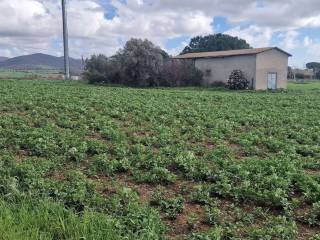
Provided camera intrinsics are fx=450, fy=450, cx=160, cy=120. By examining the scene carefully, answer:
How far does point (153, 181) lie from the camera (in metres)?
7.09

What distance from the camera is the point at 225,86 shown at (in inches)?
1799

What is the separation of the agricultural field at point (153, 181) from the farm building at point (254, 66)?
33478mm

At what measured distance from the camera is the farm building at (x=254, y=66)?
1764 inches

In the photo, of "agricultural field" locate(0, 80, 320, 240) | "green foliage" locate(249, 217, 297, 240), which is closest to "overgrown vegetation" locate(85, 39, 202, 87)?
"agricultural field" locate(0, 80, 320, 240)

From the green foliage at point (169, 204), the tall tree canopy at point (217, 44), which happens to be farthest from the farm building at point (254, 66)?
the tall tree canopy at point (217, 44)

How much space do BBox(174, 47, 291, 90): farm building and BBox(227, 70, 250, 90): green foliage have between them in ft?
4.38

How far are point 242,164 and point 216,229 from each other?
2.90m

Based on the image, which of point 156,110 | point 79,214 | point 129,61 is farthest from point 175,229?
point 129,61

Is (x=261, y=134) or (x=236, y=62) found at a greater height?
(x=236, y=62)

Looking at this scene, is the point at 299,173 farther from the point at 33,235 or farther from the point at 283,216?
the point at 33,235

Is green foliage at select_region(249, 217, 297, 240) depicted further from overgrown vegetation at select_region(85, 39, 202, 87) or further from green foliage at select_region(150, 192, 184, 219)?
overgrown vegetation at select_region(85, 39, 202, 87)

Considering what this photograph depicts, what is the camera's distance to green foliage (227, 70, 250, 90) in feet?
142

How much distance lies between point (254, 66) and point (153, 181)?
129 ft

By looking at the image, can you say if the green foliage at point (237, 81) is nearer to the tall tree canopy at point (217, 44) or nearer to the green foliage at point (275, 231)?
the green foliage at point (275, 231)
